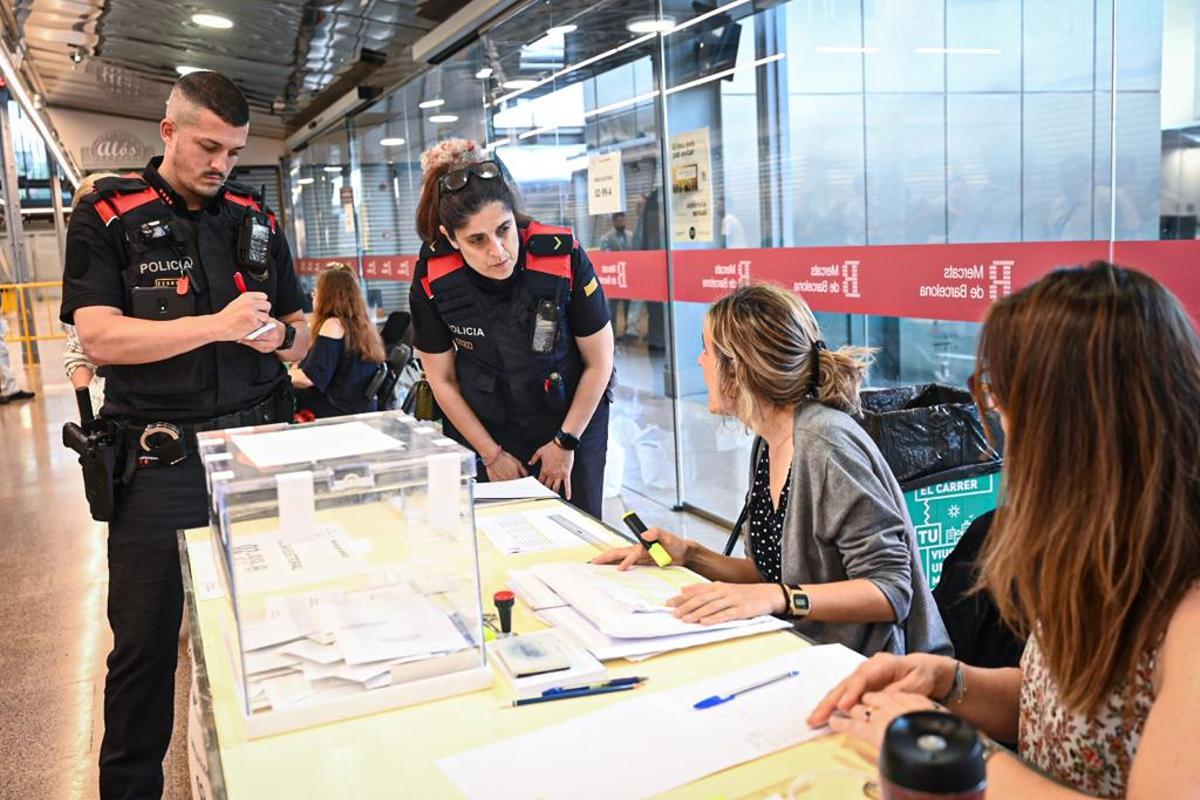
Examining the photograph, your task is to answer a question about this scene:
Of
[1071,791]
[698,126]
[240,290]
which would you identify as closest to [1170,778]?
[1071,791]

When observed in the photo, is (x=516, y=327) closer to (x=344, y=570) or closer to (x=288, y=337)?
(x=288, y=337)

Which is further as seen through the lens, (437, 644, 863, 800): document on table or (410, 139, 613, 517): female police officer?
(410, 139, 613, 517): female police officer

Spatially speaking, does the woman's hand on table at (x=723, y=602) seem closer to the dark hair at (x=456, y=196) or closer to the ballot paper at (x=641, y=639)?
the ballot paper at (x=641, y=639)

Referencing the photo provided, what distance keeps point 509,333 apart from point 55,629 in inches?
97.7

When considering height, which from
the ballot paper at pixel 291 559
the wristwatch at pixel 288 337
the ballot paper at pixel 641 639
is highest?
the wristwatch at pixel 288 337

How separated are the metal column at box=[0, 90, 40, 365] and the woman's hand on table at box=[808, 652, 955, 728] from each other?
38.6ft

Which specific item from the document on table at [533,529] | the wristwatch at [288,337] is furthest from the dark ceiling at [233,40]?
the document on table at [533,529]

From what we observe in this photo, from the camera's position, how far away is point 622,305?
17.4ft

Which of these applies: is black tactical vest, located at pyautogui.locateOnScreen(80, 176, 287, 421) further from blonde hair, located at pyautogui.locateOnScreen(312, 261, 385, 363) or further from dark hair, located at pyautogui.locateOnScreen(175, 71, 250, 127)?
blonde hair, located at pyautogui.locateOnScreen(312, 261, 385, 363)

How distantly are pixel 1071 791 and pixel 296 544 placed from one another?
100 centimetres

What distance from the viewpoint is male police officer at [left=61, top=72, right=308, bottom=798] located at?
87.0 inches

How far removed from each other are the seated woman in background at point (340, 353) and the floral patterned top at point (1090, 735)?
12.6ft

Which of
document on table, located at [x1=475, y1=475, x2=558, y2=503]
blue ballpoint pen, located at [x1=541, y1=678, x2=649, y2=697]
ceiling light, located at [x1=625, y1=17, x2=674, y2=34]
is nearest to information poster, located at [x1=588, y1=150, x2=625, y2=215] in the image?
ceiling light, located at [x1=625, y1=17, x2=674, y2=34]

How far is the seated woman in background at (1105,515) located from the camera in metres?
0.98
